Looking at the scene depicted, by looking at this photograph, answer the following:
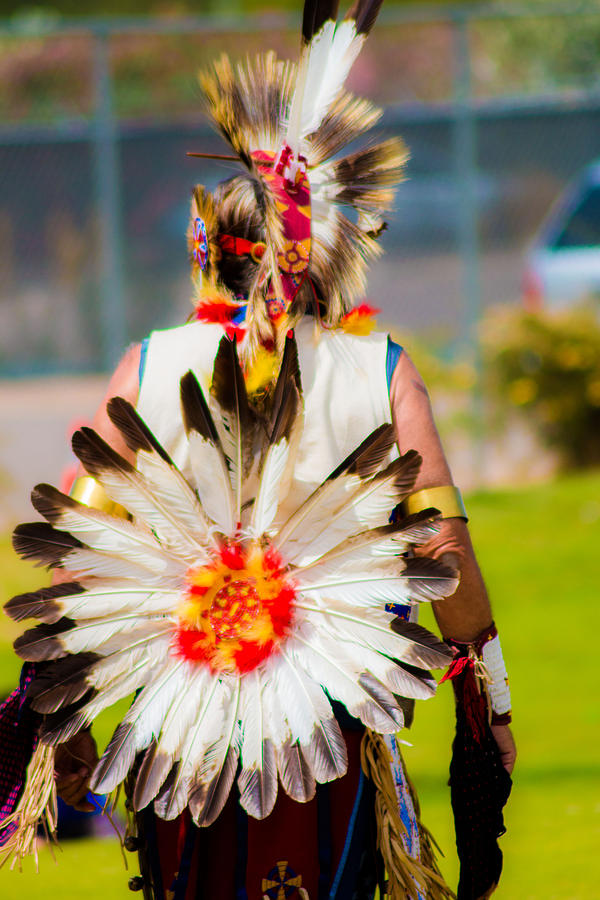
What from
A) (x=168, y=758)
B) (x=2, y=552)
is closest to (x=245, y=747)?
(x=168, y=758)

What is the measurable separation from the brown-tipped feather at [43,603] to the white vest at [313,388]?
27 centimetres

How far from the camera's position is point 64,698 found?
5.86ft

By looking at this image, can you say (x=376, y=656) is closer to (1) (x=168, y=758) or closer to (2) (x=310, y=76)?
(1) (x=168, y=758)

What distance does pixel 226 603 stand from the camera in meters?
1.85

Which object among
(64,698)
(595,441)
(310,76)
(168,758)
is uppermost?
(595,441)

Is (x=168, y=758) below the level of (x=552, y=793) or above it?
above

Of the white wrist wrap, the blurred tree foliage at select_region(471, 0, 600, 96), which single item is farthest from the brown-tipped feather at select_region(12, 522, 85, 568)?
the blurred tree foliage at select_region(471, 0, 600, 96)

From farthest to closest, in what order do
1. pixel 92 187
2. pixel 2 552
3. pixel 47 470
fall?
pixel 92 187 → pixel 47 470 → pixel 2 552

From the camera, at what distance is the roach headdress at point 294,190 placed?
74.5 inches

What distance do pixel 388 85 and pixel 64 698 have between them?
16.1 meters

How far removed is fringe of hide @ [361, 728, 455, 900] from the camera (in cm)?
185

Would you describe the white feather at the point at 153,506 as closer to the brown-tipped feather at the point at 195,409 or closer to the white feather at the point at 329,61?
the brown-tipped feather at the point at 195,409

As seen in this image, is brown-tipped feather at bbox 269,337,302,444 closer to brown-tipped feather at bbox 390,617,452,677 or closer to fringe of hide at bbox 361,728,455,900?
brown-tipped feather at bbox 390,617,452,677

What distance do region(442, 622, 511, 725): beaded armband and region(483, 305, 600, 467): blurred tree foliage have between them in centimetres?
554
